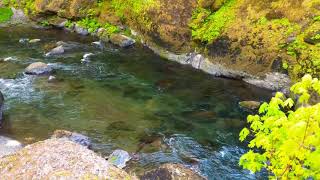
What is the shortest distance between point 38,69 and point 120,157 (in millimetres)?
10760

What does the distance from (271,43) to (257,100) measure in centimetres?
404

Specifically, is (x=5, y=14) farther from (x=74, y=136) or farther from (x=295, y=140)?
(x=295, y=140)

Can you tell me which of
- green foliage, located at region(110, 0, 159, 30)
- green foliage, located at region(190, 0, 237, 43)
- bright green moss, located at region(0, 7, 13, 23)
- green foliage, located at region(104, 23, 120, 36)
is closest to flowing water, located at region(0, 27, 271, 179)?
green foliage, located at region(110, 0, 159, 30)

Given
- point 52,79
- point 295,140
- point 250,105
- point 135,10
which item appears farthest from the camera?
point 135,10

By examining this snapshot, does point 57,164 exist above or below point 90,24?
above

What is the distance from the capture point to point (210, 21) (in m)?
25.5

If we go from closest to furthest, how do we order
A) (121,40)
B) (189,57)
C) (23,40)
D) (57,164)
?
1. (57,164)
2. (189,57)
3. (121,40)
4. (23,40)

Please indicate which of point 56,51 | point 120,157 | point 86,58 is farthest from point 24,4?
point 120,157

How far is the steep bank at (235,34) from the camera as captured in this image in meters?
21.5

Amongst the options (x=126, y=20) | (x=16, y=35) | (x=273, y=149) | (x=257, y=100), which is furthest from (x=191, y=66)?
(x=273, y=149)

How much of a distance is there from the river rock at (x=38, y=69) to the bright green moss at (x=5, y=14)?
13661mm

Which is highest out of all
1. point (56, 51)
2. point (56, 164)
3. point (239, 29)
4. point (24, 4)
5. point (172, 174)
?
point (56, 164)

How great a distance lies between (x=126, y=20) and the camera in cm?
2984

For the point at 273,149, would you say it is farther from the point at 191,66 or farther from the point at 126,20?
the point at 126,20
